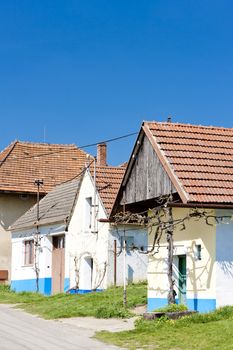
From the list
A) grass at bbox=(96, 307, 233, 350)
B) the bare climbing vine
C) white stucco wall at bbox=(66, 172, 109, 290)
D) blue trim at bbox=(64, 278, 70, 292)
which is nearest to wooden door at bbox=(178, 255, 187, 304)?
the bare climbing vine

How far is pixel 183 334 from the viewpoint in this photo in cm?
1683

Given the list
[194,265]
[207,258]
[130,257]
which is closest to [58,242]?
[130,257]

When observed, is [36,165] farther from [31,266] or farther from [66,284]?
[66,284]

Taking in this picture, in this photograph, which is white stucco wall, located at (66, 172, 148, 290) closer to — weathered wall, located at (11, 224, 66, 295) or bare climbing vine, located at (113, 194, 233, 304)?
weathered wall, located at (11, 224, 66, 295)

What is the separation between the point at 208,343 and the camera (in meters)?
15.3

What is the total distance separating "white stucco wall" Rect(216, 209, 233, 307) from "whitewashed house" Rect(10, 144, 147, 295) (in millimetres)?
6610

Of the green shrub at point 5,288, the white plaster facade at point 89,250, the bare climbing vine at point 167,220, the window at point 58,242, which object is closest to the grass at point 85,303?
the white plaster facade at point 89,250

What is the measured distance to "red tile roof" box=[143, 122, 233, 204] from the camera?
20.2 meters

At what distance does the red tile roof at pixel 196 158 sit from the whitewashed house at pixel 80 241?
16.8 feet

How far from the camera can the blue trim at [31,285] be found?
35031 mm

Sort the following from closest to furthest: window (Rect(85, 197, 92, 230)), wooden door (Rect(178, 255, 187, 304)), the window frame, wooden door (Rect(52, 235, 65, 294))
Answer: wooden door (Rect(178, 255, 187, 304))
window (Rect(85, 197, 92, 230))
wooden door (Rect(52, 235, 65, 294))
the window frame

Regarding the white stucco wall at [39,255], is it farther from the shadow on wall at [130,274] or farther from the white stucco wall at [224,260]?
the white stucco wall at [224,260]

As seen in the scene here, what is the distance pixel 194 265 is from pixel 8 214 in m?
23.0

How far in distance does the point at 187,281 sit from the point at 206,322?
3586mm
